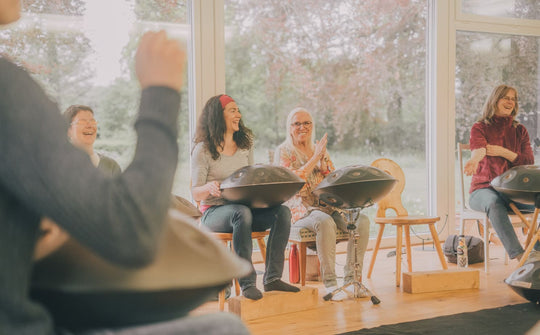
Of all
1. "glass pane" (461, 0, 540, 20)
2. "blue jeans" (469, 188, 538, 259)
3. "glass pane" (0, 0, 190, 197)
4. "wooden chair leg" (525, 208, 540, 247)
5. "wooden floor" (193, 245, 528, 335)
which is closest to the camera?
"wooden floor" (193, 245, 528, 335)

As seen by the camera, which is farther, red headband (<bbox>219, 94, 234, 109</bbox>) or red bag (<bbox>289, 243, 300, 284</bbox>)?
red bag (<bbox>289, 243, 300, 284</bbox>)

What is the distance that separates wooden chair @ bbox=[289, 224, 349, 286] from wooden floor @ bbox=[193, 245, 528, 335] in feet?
0.58

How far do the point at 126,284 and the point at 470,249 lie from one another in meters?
3.94

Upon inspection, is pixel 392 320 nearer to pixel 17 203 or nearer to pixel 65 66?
pixel 17 203

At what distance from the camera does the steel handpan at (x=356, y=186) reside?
9.37 ft

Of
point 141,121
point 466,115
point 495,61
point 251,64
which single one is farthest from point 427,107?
point 141,121

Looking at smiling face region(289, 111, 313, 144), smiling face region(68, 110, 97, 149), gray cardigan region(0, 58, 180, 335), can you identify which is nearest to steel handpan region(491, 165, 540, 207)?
smiling face region(289, 111, 313, 144)

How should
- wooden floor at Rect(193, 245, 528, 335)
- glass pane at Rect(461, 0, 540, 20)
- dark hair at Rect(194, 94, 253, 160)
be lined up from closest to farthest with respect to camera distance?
wooden floor at Rect(193, 245, 528, 335), dark hair at Rect(194, 94, 253, 160), glass pane at Rect(461, 0, 540, 20)

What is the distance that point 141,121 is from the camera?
648 millimetres

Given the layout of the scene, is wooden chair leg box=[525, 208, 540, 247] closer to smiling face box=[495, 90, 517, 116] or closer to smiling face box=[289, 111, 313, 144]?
smiling face box=[495, 90, 517, 116]

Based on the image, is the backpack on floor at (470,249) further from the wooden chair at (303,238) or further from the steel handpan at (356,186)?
the steel handpan at (356,186)

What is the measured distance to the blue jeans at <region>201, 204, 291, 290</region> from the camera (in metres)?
2.91

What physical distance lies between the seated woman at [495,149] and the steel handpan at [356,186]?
118 cm

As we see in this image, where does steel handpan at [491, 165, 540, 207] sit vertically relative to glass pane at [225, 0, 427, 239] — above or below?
below
